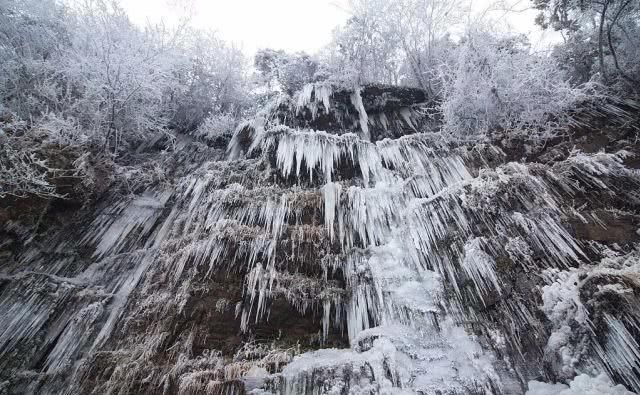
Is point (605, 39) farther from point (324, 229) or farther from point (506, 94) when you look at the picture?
point (324, 229)

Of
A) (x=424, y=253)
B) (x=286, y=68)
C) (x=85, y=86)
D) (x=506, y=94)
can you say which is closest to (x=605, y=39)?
(x=506, y=94)

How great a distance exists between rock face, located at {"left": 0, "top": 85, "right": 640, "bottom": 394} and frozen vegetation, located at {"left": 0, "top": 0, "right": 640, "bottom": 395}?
0.09 feet

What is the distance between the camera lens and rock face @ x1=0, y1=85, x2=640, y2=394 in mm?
3891

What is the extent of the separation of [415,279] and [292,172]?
360 cm

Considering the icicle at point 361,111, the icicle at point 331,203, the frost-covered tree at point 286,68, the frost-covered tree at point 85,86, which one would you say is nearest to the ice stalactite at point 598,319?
the icicle at point 331,203

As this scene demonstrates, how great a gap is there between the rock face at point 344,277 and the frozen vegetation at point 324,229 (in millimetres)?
27

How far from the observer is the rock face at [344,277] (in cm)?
389

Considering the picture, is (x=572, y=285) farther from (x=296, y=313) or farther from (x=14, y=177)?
(x=14, y=177)

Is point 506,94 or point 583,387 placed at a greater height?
point 506,94

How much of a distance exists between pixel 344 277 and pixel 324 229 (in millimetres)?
922

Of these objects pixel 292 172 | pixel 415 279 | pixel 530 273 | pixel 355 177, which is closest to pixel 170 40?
pixel 292 172

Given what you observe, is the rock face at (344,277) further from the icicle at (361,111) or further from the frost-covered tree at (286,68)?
the frost-covered tree at (286,68)

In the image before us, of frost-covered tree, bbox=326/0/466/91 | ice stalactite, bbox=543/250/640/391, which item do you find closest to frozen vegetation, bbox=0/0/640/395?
ice stalactite, bbox=543/250/640/391

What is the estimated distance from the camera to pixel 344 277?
5.67m
